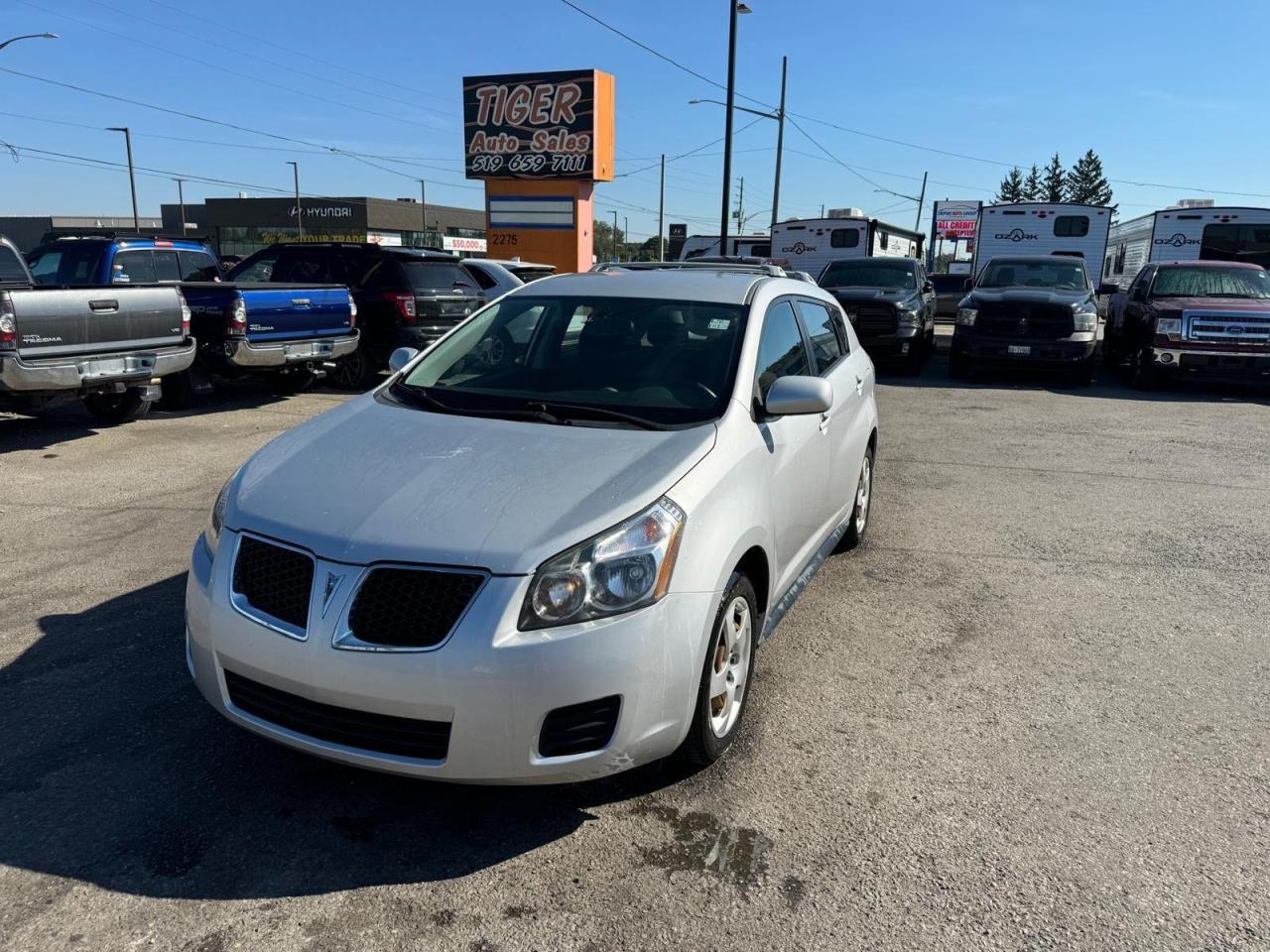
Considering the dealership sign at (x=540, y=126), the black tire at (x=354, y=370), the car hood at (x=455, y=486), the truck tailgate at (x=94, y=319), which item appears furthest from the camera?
the dealership sign at (x=540, y=126)

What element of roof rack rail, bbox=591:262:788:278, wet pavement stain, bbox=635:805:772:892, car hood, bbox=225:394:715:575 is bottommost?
wet pavement stain, bbox=635:805:772:892

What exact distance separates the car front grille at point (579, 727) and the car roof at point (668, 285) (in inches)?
86.7

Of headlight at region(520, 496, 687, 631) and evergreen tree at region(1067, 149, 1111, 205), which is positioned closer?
headlight at region(520, 496, 687, 631)

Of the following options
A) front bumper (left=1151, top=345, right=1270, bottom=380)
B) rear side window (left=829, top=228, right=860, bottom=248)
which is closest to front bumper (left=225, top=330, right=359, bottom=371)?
front bumper (left=1151, top=345, right=1270, bottom=380)

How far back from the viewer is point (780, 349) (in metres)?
4.30

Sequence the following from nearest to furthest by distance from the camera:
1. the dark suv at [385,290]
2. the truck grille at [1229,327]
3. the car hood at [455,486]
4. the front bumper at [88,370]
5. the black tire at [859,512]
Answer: the car hood at [455,486] < the black tire at [859,512] < the front bumper at [88,370] < the dark suv at [385,290] < the truck grille at [1229,327]

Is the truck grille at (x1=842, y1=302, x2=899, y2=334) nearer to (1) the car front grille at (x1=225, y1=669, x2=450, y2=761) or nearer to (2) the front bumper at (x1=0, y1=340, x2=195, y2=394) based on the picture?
(2) the front bumper at (x1=0, y1=340, x2=195, y2=394)

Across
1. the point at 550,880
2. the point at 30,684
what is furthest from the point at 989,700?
the point at 30,684

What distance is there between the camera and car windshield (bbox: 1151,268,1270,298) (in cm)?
1374

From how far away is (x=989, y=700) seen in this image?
395cm

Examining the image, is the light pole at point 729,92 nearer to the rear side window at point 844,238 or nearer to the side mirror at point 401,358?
the rear side window at point 844,238

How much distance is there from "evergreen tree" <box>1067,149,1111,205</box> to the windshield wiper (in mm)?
113193

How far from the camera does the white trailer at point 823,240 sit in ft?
74.1

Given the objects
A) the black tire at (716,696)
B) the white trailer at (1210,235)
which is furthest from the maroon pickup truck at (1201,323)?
the black tire at (716,696)
